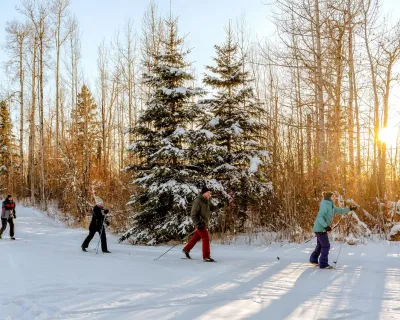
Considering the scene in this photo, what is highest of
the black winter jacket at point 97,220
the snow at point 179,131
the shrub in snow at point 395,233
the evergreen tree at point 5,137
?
the evergreen tree at point 5,137

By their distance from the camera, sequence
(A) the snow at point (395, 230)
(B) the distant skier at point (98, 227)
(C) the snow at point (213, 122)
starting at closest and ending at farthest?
(A) the snow at point (395, 230), (B) the distant skier at point (98, 227), (C) the snow at point (213, 122)

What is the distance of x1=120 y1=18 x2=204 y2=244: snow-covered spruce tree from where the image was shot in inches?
497

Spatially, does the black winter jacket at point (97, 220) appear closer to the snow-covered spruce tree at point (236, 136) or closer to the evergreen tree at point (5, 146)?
the snow-covered spruce tree at point (236, 136)

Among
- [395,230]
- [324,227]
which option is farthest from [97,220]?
[395,230]

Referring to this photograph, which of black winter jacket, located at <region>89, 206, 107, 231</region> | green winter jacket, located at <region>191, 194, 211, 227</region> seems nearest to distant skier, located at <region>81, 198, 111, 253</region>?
black winter jacket, located at <region>89, 206, 107, 231</region>

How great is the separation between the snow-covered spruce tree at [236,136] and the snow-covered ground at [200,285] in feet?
11.0

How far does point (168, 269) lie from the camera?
8406 millimetres

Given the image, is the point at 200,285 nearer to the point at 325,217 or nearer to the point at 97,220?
the point at 325,217

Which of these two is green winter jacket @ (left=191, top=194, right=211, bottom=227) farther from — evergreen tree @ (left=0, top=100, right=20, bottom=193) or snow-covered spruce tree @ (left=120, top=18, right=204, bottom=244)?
evergreen tree @ (left=0, top=100, right=20, bottom=193)

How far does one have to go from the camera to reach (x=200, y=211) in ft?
31.4

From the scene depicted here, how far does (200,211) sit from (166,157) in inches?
156

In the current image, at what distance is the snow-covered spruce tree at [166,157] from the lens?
497 inches

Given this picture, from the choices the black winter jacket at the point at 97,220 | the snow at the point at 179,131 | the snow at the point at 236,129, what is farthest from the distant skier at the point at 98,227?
the snow at the point at 236,129

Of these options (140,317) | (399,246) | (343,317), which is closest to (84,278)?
(140,317)
